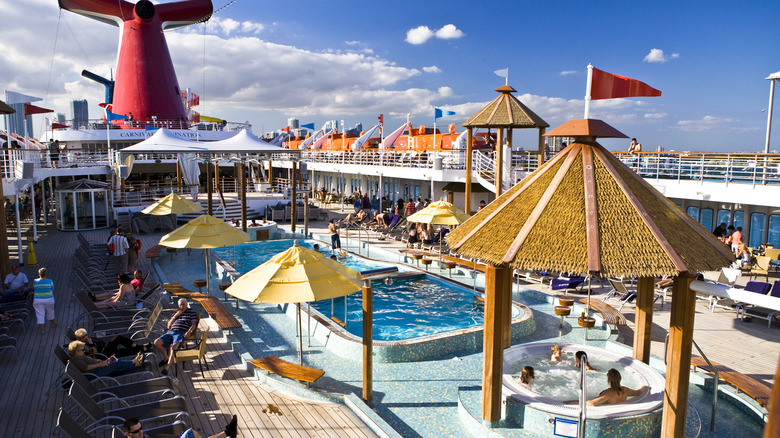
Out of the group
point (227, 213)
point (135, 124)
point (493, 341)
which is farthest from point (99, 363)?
point (135, 124)

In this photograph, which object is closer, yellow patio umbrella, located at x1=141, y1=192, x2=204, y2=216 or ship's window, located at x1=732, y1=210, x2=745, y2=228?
yellow patio umbrella, located at x1=141, y1=192, x2=204, y2=216

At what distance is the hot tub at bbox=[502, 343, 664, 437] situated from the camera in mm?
5215

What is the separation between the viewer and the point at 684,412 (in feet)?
15.6

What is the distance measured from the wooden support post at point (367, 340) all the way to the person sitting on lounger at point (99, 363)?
8.93 feet

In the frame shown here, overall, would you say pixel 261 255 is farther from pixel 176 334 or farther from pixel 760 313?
pixel 760 313

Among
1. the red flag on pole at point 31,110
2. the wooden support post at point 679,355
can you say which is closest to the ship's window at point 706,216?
the wooden support post at point 679,355

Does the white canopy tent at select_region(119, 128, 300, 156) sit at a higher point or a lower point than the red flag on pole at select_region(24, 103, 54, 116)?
lower

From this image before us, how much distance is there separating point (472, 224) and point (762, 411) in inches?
150

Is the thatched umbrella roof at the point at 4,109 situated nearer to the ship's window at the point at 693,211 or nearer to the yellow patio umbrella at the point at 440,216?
the yellow patio umbrella at the point at 440,216

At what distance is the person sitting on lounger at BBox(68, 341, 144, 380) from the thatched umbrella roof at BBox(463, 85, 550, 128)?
8.51m

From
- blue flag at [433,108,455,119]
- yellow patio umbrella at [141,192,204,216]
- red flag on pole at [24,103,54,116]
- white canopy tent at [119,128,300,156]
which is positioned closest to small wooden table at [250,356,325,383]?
yellow patio umbrella at [141,192,204,216]

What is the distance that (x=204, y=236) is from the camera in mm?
9461

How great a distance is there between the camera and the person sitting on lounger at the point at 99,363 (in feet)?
19.4

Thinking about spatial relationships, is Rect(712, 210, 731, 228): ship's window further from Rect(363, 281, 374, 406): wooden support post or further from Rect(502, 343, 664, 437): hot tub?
Rect(363, 281, 374, 406): wooden support post
